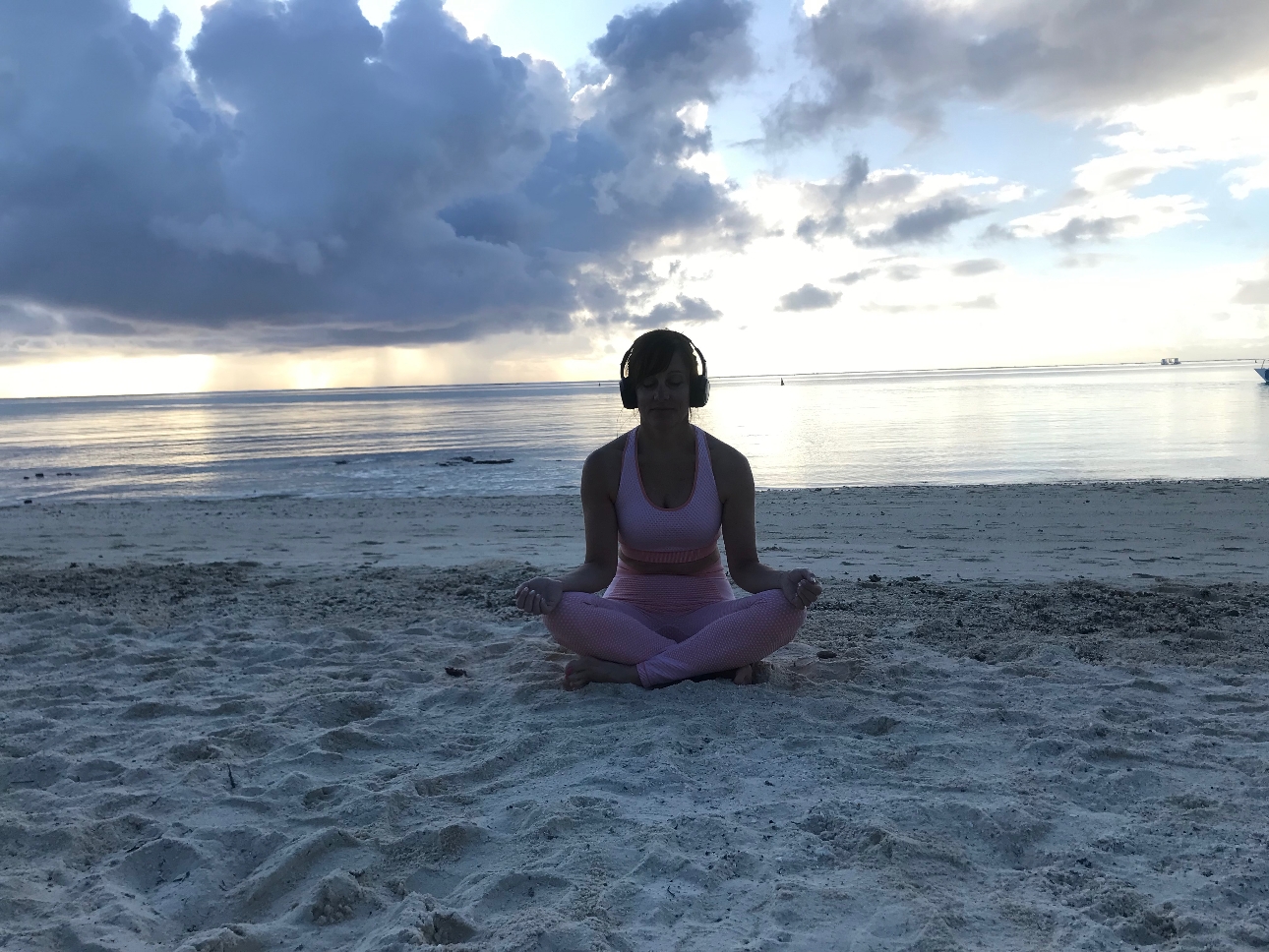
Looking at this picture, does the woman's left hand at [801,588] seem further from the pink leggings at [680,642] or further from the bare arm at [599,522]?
the bare arm at [599,522]

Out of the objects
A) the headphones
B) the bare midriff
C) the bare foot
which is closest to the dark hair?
the headphones

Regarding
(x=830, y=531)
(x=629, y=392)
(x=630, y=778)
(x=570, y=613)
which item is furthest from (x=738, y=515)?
(x=830, y=531)

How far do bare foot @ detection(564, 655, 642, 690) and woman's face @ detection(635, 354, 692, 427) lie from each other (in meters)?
1.20

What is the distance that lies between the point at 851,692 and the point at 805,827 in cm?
142

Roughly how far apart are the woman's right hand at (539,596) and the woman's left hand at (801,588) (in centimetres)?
104

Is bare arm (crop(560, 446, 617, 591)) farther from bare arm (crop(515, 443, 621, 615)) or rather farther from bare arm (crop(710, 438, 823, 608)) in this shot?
bare arm (crop(710, 438, 823, 608))

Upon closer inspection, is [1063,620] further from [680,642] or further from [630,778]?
[630,778]

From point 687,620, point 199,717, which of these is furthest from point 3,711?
point 687,620

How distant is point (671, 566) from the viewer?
4133mm

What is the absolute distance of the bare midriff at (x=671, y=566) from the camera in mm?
4133

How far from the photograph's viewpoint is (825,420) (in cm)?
3616

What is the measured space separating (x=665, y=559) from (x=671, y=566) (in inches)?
2.3

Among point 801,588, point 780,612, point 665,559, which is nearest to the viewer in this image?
point 801,588

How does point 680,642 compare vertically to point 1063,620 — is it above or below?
above
